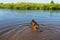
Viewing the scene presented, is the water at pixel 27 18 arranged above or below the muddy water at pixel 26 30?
below

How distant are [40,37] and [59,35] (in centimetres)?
157

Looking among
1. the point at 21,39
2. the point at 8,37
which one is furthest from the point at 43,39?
the point at 8,37

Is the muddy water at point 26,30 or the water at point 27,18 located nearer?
the muddy water at point 26,30

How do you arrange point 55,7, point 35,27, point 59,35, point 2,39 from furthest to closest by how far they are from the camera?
point 55,7
point 35,27
point 59,35
point 2,39

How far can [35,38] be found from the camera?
1114 cm

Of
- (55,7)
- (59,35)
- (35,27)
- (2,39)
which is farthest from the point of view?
(55,7)

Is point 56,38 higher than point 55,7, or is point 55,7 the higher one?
point 56,38

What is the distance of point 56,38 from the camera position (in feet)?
36.6

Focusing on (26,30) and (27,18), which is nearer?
(26,30)

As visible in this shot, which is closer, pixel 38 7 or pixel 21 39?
pixel 21 39

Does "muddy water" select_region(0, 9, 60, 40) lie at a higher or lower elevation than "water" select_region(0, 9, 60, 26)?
higher

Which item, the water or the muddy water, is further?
the water

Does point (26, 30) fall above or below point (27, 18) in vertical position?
above

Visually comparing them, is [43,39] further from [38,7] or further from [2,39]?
[38,7]
